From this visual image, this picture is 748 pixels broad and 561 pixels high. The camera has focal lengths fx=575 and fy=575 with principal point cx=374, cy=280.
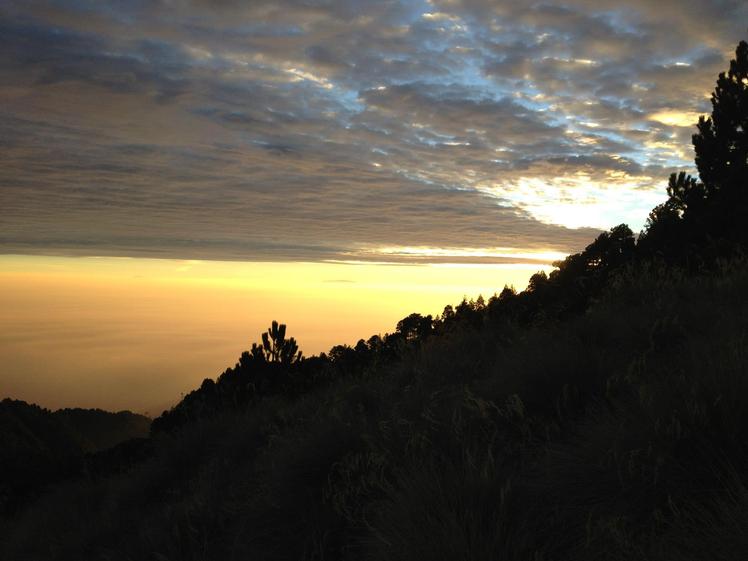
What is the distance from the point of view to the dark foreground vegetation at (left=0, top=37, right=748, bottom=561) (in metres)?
2.88

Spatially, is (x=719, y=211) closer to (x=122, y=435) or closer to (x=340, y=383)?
(x=340, y=383)

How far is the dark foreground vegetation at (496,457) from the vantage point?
2.88 m

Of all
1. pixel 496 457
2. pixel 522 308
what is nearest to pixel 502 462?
pixel 496 457

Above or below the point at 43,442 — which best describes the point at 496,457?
above

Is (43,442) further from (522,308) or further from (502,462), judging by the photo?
(502,462)

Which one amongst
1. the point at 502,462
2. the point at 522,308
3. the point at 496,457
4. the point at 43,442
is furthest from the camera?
the point at 43,442

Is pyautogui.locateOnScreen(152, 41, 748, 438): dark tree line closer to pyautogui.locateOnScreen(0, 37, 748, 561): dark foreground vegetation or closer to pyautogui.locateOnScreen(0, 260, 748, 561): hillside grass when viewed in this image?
pyautogui.locateOnScreen(0, 37, 748, 561): dark foreground vegetation

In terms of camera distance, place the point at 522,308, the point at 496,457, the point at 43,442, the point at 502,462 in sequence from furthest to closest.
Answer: the point at 43,442
the point at 522,308
the point at 496,457
the point at 502,462

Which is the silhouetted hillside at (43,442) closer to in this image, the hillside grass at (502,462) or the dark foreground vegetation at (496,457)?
the dark foreground vegetation at (496,457)

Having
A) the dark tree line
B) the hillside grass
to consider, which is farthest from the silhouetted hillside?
the hillside grass

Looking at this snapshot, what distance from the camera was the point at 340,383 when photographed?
8336mm

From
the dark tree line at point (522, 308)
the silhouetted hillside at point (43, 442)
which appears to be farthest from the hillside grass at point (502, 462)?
the silhouetted hillside at point (43, 442)

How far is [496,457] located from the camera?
12.4 feet

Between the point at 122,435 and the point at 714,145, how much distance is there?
3109 inches
